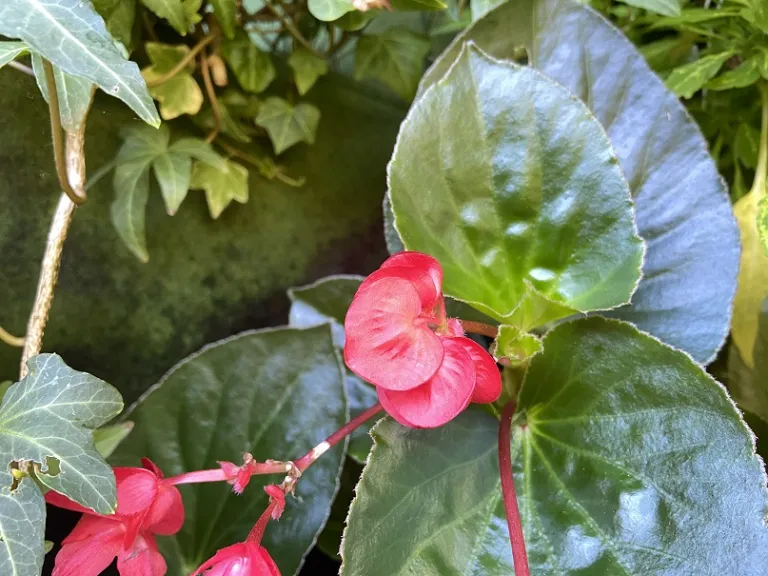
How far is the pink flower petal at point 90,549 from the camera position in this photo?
0.34 m

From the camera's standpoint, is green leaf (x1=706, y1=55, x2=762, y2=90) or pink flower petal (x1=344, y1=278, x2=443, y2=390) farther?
green leaf (x1=706, y1=55, x2=762, y2=90)

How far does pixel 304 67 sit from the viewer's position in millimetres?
577

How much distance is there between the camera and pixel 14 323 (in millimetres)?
480

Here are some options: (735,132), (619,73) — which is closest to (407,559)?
(619,73)

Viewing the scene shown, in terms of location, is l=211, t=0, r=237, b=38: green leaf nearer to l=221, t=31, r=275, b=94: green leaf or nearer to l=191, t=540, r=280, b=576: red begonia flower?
l=221, t=31, r=275, b=94: green leaf

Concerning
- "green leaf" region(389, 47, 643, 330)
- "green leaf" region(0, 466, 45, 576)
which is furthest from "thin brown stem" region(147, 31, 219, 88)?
"green leaf" region(0, 466, 45, 576)

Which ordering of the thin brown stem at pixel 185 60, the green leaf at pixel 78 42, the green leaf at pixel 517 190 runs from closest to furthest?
the green leaf at pixel 78 42
the green leaf at pixel 517 190
the thin brown stem at pixel 185 60

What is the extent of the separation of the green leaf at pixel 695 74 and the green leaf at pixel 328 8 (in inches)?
11.4

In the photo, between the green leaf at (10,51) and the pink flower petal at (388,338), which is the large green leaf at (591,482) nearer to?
the pink flower petal at (388,338)

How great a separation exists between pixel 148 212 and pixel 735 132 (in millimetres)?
563

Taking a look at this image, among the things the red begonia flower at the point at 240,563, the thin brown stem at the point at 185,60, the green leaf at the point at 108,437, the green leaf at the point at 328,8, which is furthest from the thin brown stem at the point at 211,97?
the red begonia flower at the point at 240,563

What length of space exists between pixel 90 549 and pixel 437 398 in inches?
8.5

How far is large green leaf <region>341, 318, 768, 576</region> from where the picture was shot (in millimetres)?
354

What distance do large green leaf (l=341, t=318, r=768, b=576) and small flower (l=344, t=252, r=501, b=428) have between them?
0.08 m
